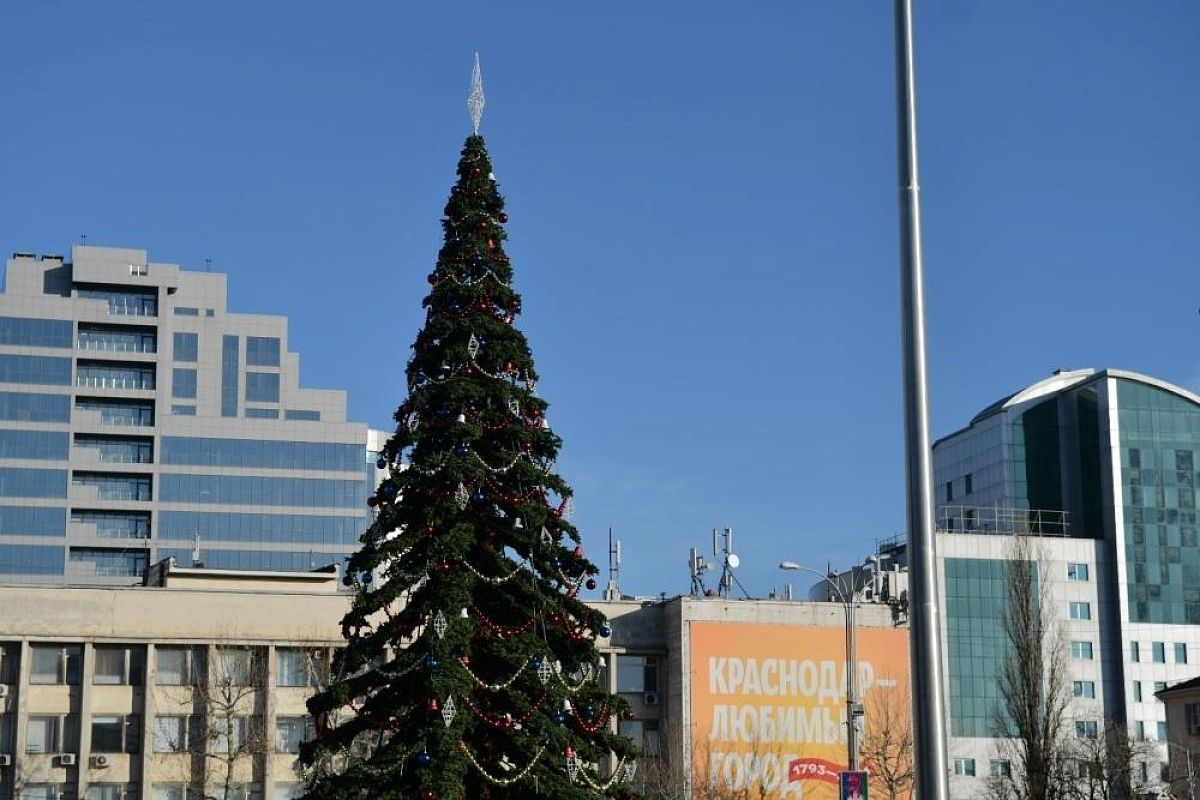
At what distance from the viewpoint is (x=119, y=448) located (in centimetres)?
11844

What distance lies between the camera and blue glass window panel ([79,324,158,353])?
119 m

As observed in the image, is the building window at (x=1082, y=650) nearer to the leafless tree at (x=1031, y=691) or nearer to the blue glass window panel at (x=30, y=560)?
the leafless tree at (x=1031, y=691)

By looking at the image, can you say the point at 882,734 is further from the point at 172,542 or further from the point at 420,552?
the point at 172,542

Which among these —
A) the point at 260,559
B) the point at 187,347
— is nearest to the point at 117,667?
the point at 260,559

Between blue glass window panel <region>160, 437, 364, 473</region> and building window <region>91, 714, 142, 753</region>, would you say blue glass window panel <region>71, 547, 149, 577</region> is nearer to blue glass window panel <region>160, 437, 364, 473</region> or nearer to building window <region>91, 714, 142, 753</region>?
blue glass window panel <region>160, 437, 364, 473</region>

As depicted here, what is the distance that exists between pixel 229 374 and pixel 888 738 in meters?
65.0

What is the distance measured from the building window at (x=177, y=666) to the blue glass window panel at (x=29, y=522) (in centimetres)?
5068

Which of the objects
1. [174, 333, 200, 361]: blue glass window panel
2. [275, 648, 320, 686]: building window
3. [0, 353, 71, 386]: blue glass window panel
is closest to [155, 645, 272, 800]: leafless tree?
[275, 648, 320, 686]: building window

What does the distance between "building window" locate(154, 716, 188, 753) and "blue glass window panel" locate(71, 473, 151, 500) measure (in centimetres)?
5236

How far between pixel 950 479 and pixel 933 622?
300 feet

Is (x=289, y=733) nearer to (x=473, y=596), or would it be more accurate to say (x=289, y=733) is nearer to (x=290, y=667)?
(x=290, y=667)

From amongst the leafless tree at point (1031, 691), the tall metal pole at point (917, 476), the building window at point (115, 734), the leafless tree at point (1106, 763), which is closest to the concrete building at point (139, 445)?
the leafless tree at point (1031, 691)

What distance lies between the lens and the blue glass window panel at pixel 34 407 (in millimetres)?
116250

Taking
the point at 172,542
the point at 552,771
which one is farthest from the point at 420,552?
the point at 172,542
